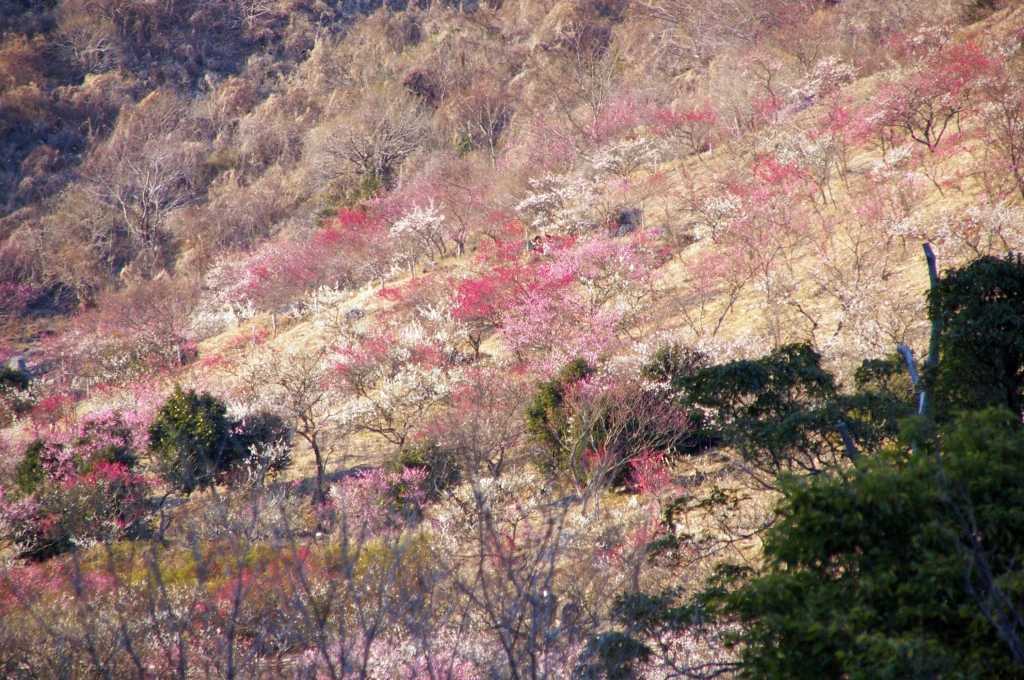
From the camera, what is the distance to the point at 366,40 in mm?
44875

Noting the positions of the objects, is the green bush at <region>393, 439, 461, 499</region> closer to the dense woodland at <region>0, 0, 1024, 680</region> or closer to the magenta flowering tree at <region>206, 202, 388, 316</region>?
the dense woodland at <region>0, 0, 1024, 680</region>

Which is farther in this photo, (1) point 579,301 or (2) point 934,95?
(1) point 579,301

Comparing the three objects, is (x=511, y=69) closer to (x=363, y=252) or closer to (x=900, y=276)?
(x=363, y=252)

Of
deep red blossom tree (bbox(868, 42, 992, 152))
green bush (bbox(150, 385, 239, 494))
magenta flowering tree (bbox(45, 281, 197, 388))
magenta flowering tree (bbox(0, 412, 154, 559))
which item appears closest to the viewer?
magenta flowering tree (bbox(0, 412, 154, 559))

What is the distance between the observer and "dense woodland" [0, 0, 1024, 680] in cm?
423

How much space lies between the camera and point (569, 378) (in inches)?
459

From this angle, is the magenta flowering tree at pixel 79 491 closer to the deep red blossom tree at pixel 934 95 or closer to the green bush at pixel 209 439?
the green bush at pixel 209 439

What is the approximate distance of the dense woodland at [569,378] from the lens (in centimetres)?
423

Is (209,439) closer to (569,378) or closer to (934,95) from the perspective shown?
(569,378)

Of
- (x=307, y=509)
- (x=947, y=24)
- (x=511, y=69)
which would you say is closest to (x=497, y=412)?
(x=307, y=509)

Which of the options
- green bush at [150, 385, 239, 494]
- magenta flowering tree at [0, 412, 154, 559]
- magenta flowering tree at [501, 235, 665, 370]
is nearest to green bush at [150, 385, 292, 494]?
green bush at [150, 385, 239, 494]

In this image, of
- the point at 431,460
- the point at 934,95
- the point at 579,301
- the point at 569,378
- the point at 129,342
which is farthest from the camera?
the point at 129,342

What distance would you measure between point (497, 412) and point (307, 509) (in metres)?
3.81

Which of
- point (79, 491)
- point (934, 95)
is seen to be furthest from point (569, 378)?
point (934, 95)
